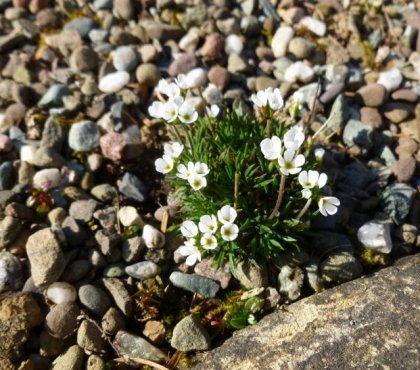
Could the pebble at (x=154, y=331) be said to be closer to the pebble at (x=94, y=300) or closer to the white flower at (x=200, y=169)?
the pebble at (x=94, y=300)

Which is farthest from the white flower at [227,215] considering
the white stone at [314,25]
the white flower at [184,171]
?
the white stone at [314,25]

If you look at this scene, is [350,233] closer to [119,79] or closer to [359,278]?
[359,278]

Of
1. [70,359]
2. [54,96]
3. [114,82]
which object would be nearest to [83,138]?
[54,96]

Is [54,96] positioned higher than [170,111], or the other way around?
[170,111]

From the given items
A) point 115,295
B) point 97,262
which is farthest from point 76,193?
point 115,295

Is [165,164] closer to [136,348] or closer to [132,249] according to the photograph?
[132,249]

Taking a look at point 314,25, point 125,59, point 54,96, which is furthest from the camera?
point 314,25

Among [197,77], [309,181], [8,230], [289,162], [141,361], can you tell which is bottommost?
[141,361]
